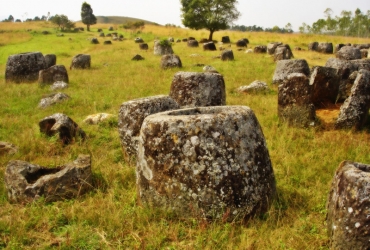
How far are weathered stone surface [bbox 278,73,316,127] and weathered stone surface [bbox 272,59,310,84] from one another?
4660 millimetres

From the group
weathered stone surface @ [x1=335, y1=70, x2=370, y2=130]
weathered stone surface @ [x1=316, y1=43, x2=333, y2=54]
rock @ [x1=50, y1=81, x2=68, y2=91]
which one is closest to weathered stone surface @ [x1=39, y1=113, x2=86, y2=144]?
weathered stone surface @ [x1=335, y1=70, x2=370, y2=130]

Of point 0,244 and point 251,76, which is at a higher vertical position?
point 251,76

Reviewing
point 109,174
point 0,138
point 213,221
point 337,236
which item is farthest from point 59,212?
point 0,138

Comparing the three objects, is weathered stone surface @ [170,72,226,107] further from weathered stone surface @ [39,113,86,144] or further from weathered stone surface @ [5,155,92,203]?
weathered stone surface @ [5,155,92,203]

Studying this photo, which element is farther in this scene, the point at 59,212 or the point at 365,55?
the point at 365,55

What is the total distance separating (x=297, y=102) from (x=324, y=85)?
190 centimetres

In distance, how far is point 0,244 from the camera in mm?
3729

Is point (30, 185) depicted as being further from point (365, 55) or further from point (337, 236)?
point (365, 55)

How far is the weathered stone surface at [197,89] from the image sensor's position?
27.2 ft

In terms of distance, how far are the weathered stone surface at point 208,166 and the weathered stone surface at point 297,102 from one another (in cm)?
481

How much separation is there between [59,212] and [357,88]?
7.17 meters

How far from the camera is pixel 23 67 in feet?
53.6

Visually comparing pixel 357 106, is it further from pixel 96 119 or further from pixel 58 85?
pixel 58 85

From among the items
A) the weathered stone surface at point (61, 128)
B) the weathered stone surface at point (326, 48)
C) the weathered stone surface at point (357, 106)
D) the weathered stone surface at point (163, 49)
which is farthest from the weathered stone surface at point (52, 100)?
the weathered stone surface at point (326, 48)
